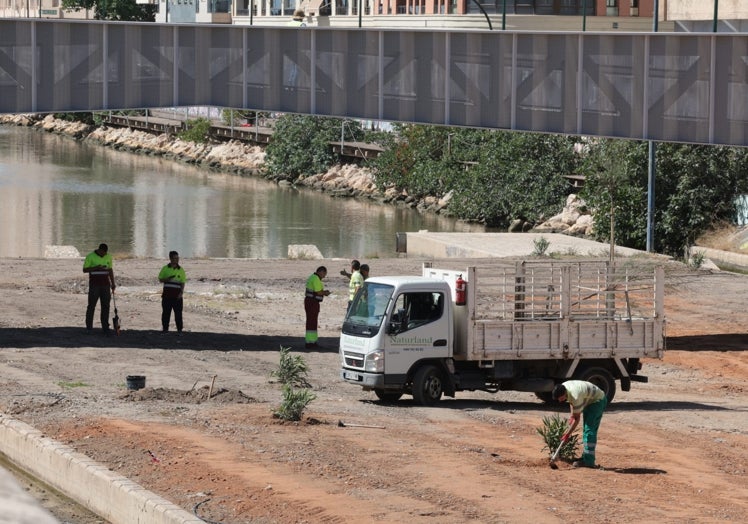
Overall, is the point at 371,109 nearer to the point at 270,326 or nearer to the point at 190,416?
the point at 270,326

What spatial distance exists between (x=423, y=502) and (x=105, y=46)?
19378 millimetres

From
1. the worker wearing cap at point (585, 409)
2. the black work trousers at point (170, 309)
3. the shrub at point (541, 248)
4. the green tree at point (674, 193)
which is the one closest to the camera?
the worker wearing cap at point (585, 409)

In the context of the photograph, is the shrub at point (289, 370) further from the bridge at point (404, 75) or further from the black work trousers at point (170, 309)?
the bridge at point (404, 75)

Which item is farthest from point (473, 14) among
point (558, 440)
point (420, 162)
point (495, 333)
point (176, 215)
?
point (558, 440)

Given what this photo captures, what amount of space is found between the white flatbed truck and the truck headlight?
0.02 meters

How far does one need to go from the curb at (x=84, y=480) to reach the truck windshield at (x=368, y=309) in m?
5.73

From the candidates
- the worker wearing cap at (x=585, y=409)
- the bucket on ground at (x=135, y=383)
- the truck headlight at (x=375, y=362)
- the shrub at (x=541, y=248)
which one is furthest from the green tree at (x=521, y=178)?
the worker wearing cap at (x=585, y=409)

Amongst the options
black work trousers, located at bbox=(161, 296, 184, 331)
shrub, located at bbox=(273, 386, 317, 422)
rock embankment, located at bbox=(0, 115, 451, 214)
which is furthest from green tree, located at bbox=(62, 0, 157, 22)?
shrub, located at bbox=(273, 386, 317, 422)

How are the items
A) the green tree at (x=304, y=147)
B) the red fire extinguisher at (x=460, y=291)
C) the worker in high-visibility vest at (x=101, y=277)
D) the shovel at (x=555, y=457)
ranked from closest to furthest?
the shovel at (x=555, y=457)
the red fire extinguisher at (x=460, y=291)
the worker in high-visibility vest at (x=101, y=277)
the green tree at (x=304, y=147)

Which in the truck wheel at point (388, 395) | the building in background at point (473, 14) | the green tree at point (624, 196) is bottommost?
the truck wheel at point (388, 395)

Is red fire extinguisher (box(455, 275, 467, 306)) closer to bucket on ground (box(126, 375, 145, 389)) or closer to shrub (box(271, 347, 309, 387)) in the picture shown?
shrub (box(271, 347, 309, 387))

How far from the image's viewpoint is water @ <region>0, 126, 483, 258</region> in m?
59.4

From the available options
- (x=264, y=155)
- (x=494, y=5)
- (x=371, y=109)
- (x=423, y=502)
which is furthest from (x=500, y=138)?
(x=423, y=502)

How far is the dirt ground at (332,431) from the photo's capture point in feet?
44.3
